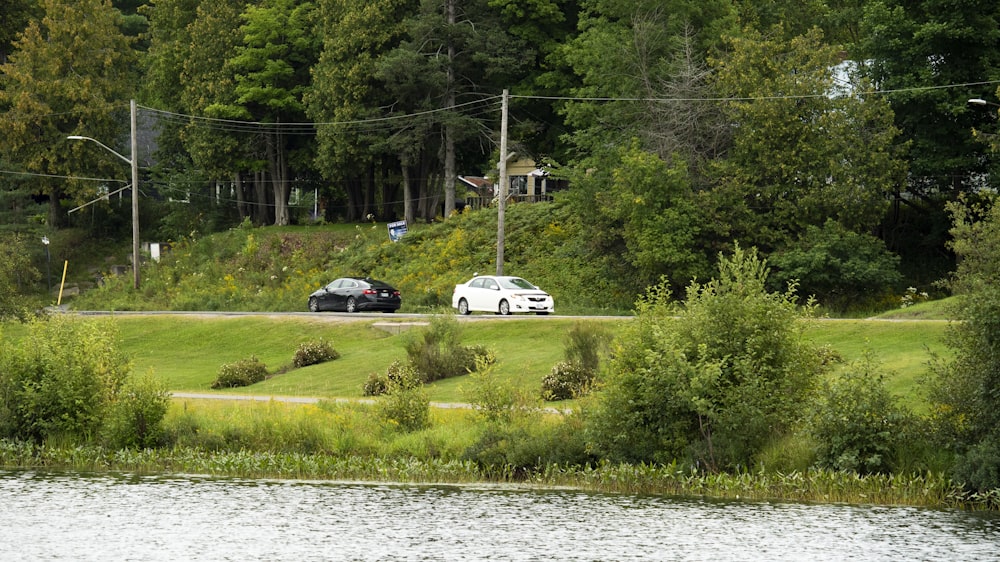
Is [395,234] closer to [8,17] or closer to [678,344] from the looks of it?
[8,17]

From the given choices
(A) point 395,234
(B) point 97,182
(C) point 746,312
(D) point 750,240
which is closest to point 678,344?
(C) point 746,312

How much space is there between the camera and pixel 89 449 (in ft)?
87.3

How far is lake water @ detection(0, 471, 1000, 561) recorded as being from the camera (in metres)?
17.4

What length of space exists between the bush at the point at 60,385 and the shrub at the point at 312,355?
12.1 meters

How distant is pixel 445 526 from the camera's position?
63.1 feet

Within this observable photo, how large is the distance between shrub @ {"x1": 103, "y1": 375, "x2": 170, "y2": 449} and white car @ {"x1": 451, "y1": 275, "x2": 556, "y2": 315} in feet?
67.3

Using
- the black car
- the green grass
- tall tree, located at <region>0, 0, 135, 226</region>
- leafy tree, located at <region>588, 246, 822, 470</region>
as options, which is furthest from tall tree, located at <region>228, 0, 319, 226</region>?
leafy tree, located at <region>588, 246, 822, 470</region>

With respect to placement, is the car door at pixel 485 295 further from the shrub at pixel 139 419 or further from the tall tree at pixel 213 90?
the tall tree at pixel 213 90

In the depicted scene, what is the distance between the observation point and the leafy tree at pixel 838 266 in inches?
1828

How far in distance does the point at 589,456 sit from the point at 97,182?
6069cm

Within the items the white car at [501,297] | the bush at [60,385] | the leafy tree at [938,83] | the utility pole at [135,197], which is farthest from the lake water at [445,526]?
the utility pole at [135,197]

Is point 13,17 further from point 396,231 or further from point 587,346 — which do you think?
point 587,346

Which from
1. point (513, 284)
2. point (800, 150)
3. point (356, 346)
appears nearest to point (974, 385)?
point (356, 346)

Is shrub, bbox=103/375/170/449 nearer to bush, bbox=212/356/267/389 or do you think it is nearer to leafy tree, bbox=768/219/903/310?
bush, bbox=212/356/267/389
